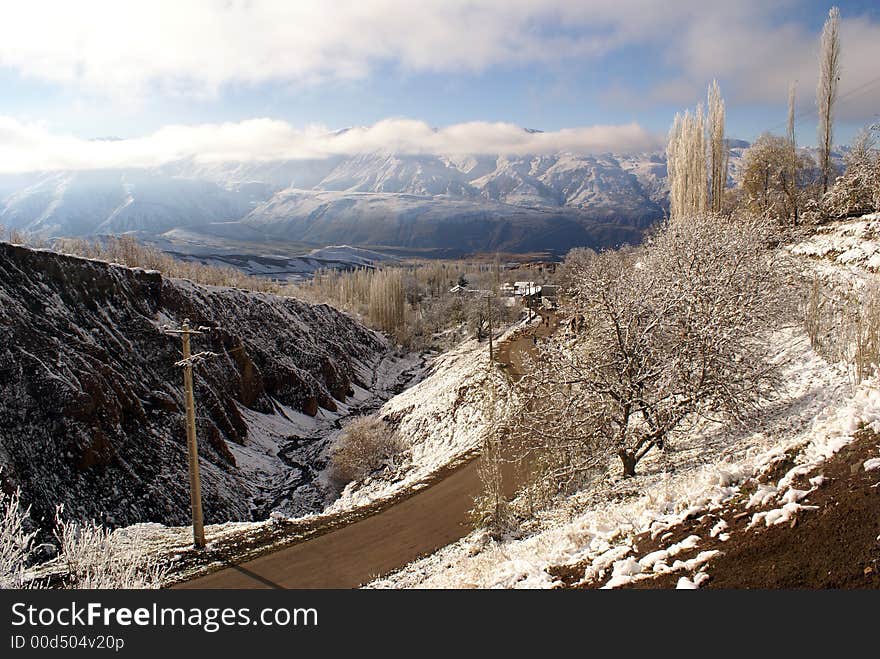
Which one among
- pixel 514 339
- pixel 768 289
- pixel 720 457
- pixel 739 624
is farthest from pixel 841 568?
pixel 514 339

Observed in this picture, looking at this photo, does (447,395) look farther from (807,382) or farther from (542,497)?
(807,382)

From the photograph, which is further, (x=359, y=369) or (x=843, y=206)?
(x=359, y=369)

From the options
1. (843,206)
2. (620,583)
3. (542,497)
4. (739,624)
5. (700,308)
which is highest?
(843,206)

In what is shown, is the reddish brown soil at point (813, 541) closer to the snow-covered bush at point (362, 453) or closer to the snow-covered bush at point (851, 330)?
the snow-covered bush at point (851, 330)

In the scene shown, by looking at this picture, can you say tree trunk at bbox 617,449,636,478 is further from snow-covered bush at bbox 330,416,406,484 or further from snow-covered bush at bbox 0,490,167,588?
snow-covered bush at bbox 330,416,406,484

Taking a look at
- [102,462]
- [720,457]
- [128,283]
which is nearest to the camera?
[720,457]

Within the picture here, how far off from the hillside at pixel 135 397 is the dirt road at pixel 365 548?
37.1 ft

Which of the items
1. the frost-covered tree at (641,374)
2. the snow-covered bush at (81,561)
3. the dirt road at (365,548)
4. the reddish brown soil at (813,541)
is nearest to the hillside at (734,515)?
the reddish brown soil at (813,541)

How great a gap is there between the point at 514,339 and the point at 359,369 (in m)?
18.7

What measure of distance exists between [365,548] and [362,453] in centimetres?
1537

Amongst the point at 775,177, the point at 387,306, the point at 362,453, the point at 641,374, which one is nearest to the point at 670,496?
the point at 641,374

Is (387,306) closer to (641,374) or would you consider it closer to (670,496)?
(641,374)

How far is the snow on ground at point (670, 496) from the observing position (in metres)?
7.37

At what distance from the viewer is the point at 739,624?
484 centimetres
